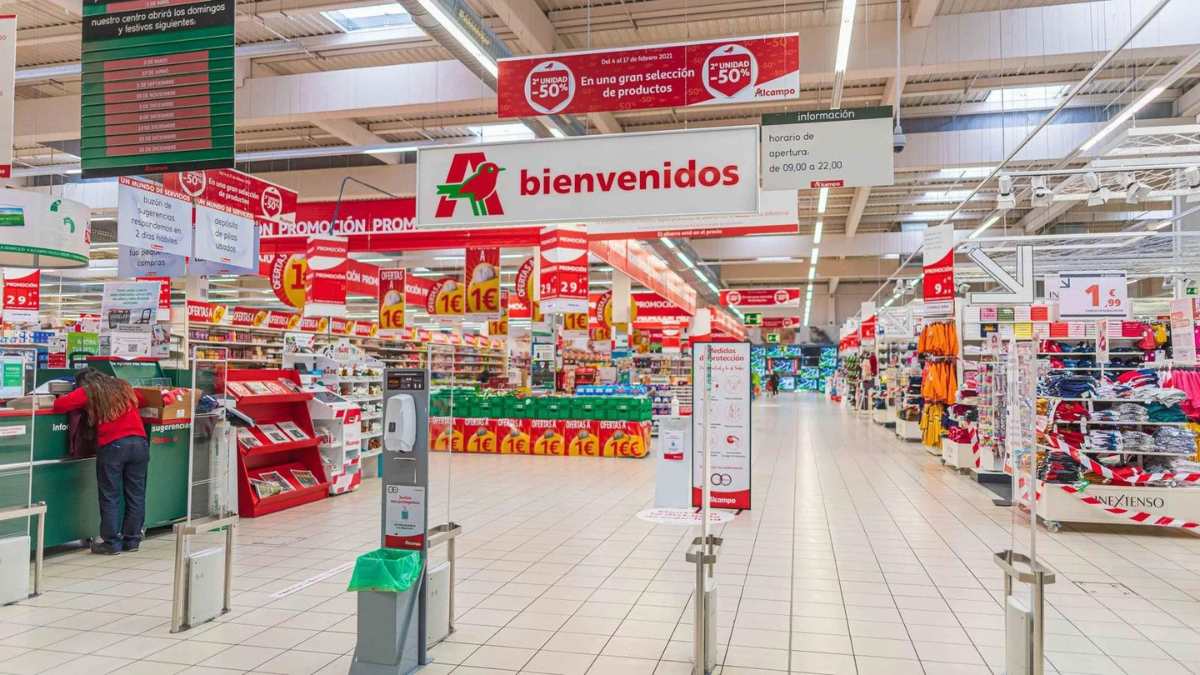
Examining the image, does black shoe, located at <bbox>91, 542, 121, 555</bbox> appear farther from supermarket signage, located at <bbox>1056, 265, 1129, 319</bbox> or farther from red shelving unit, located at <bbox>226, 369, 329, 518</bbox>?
supermarket signage, located at <bbox>1056, 265, 1129, 319</bbox>

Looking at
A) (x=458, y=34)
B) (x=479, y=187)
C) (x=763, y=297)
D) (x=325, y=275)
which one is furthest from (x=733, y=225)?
(x=763, y=297)

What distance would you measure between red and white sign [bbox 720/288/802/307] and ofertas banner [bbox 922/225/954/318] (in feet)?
37.1

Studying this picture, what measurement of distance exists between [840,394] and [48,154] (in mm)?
29323

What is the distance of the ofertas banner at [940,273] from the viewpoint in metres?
11.0

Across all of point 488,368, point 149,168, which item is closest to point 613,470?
point 149,168

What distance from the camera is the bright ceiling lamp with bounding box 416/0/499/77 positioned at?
630 centimetres

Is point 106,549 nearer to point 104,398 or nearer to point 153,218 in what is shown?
point 104,398

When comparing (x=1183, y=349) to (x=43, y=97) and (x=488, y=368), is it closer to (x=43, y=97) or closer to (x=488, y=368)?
(x=43, y=97)

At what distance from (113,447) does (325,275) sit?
610 centimetres

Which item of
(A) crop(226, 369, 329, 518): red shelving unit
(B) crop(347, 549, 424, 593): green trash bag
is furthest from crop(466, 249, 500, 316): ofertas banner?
(B) crop(347, 549, 424, 593): green trash bag

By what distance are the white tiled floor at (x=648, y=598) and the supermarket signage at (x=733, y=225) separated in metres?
3.26

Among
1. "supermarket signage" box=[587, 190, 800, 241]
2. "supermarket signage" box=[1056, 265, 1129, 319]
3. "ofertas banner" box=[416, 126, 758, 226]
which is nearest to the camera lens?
"ofertas banner" box=[416, 126, 758, 226]

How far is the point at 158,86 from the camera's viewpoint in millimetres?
4238

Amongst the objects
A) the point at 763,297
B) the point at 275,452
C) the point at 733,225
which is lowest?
the point at 275,452
